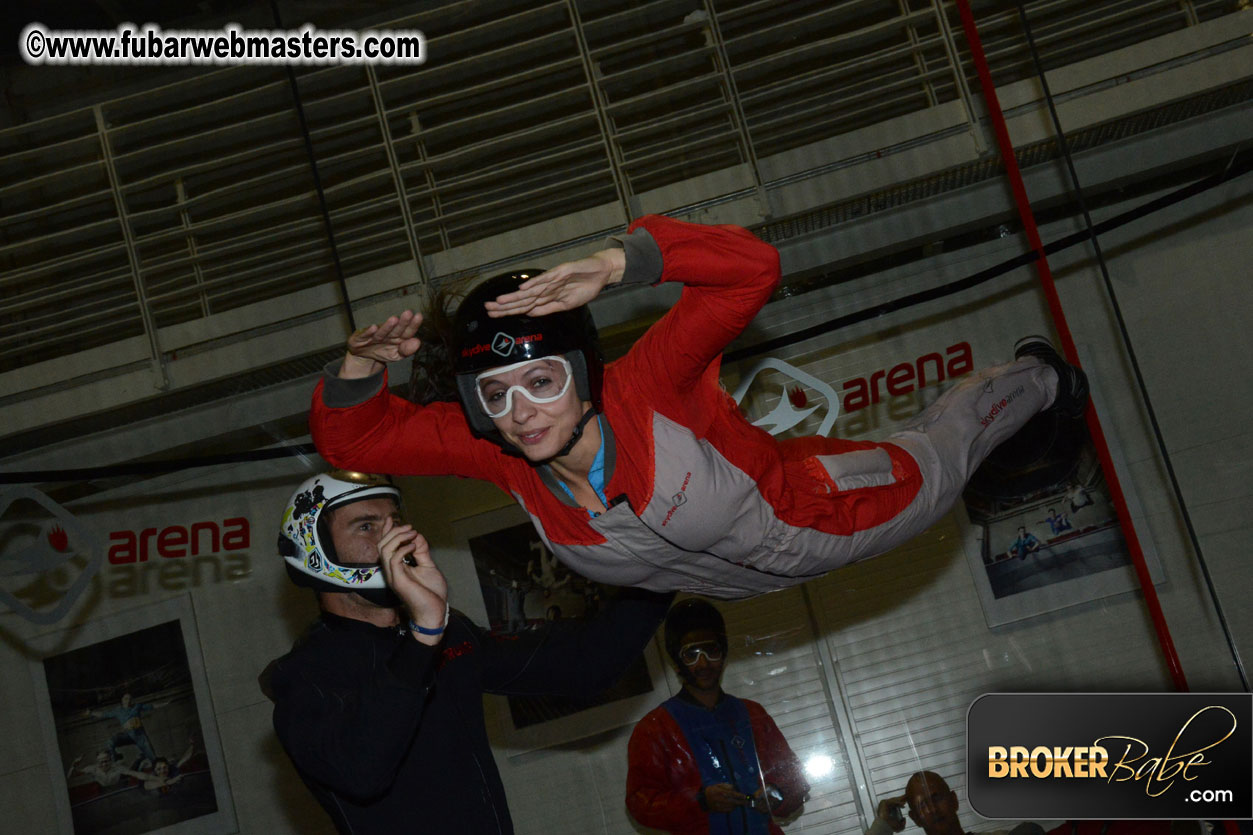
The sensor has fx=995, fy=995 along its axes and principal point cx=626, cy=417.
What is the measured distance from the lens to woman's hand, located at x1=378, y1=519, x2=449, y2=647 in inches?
58.6

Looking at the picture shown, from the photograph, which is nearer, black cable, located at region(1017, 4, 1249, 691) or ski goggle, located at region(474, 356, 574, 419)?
ski goggle, located at region(474, 356, 574, 419)

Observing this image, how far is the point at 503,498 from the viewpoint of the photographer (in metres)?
2.68

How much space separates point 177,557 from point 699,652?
→ 147 centimetres

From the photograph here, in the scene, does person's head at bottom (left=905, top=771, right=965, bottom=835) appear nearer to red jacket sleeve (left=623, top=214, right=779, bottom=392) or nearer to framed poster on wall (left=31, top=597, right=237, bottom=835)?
red jacket sleeve (left=623, top=214, right=779, bottom=392)

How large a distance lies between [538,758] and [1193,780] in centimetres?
157

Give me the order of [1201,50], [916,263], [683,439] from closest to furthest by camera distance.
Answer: [683,439]
[1201,50]
[916,263]

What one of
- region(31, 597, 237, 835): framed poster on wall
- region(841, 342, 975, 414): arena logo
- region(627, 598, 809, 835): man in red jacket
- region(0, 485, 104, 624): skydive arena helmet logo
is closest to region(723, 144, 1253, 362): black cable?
region(841, 342, 975, 414): arena logo

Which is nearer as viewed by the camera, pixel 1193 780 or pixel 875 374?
pixel 1193 780

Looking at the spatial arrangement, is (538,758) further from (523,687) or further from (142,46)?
(142,46)

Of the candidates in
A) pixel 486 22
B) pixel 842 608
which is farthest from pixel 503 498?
pixel 486 22

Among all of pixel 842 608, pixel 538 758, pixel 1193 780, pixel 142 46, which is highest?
pixel 142 46

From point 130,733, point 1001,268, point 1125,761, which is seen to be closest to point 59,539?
point 130,733

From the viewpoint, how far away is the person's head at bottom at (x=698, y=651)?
8.68 feet

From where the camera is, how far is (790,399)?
2.68 meters
